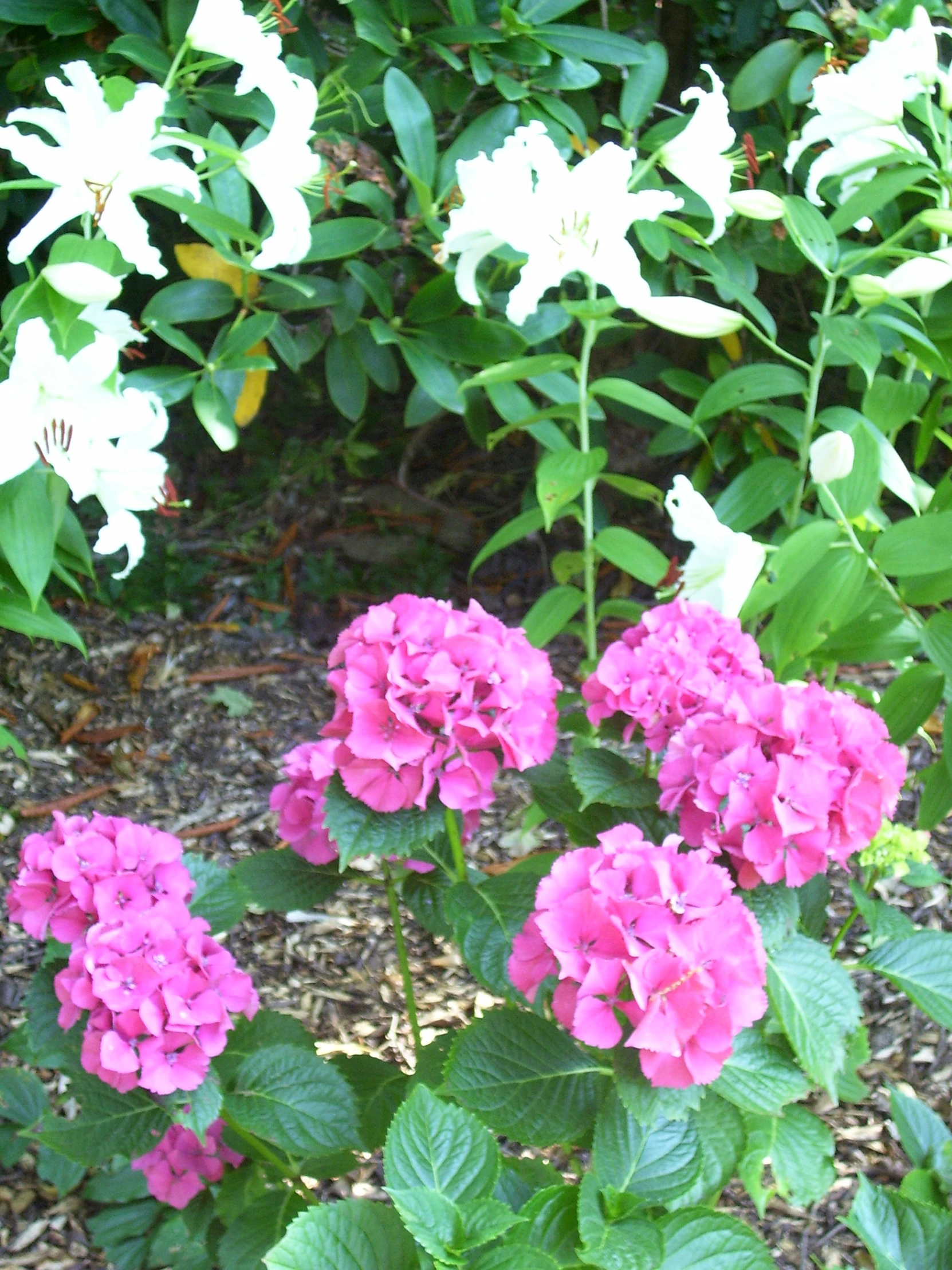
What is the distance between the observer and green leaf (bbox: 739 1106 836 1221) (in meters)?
1.04

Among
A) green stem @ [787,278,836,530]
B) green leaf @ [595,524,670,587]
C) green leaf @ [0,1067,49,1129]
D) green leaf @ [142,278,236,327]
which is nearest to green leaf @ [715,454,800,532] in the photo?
green stem @ [787,278,836,530]

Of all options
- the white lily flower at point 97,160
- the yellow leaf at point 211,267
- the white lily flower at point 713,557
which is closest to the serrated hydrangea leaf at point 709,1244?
the white lily flower at point 713,557

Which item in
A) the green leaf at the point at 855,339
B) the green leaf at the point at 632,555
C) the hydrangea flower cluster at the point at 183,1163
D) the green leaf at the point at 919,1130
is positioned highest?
the green leaf at the point at 855,339

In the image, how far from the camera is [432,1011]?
5.66 ft

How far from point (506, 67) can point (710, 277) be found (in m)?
0.53

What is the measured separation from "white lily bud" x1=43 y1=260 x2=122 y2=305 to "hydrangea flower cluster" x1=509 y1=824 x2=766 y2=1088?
0.58 m

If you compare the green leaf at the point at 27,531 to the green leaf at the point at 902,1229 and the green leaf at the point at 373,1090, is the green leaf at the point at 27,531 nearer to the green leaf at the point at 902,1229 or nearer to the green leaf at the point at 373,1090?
the green leaf at the point at 373,1090

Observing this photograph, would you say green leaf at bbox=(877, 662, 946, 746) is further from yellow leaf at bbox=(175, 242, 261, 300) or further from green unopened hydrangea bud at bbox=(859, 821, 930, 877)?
yellow leaf at bbox=(175, 242, 261, 300)

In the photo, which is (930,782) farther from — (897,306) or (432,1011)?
(432,1011)

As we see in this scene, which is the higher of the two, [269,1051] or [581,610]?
[269,1051]

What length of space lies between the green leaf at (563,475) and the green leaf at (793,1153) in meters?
0.69

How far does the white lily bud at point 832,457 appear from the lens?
117 centimetres

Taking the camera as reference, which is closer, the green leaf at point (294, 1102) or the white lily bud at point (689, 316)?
the green leaf at point (294, 1102)

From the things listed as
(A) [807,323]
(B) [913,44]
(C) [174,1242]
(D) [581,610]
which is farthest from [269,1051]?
(A) [807,323]
